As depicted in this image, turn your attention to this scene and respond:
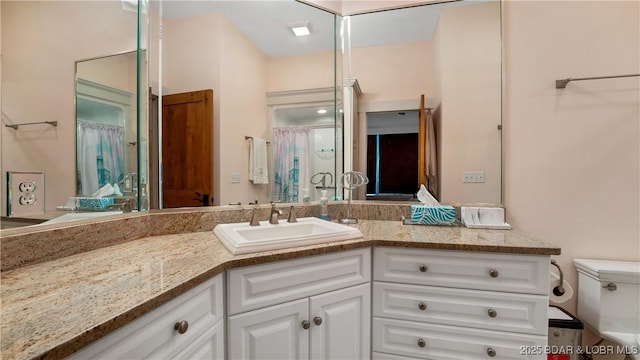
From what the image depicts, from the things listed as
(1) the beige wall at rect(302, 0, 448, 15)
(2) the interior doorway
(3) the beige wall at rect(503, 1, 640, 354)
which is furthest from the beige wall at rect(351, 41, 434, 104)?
(3) the beige wall at rect(503, 1, 640, 354)

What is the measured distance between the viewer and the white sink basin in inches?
40.9

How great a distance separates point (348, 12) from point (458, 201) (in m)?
1.58

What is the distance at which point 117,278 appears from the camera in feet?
2.48

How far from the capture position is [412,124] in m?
1.88

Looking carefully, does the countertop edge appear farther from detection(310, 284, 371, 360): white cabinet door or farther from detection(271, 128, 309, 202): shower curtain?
detection(271, 128, 309, 202): shower curtain

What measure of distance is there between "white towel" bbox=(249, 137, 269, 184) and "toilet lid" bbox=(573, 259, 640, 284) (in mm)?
1895

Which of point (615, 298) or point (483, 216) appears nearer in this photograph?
point (615, 298)

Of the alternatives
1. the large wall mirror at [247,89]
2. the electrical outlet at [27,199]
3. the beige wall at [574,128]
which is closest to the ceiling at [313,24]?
the large wall mirror at [247,89]

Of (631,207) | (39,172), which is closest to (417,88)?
(631,207)

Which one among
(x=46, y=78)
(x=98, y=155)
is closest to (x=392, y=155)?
(x=98, y=155)

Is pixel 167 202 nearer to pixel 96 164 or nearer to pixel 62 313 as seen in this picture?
pixel 96 164

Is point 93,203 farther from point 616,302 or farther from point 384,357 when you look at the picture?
point 616,302

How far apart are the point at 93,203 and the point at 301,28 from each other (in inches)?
63.4

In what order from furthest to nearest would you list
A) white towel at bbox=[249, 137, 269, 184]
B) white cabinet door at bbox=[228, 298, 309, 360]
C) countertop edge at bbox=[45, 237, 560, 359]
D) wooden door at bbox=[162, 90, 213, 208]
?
white towel at bbox=[249, 137, 269, 184] → wooden door at bbox=[162, 90, 213, 208] → white cabinet door at bbox=[228, 298, 309, 360] → countertop edge at bbox=[45, 237, 560, 359]
